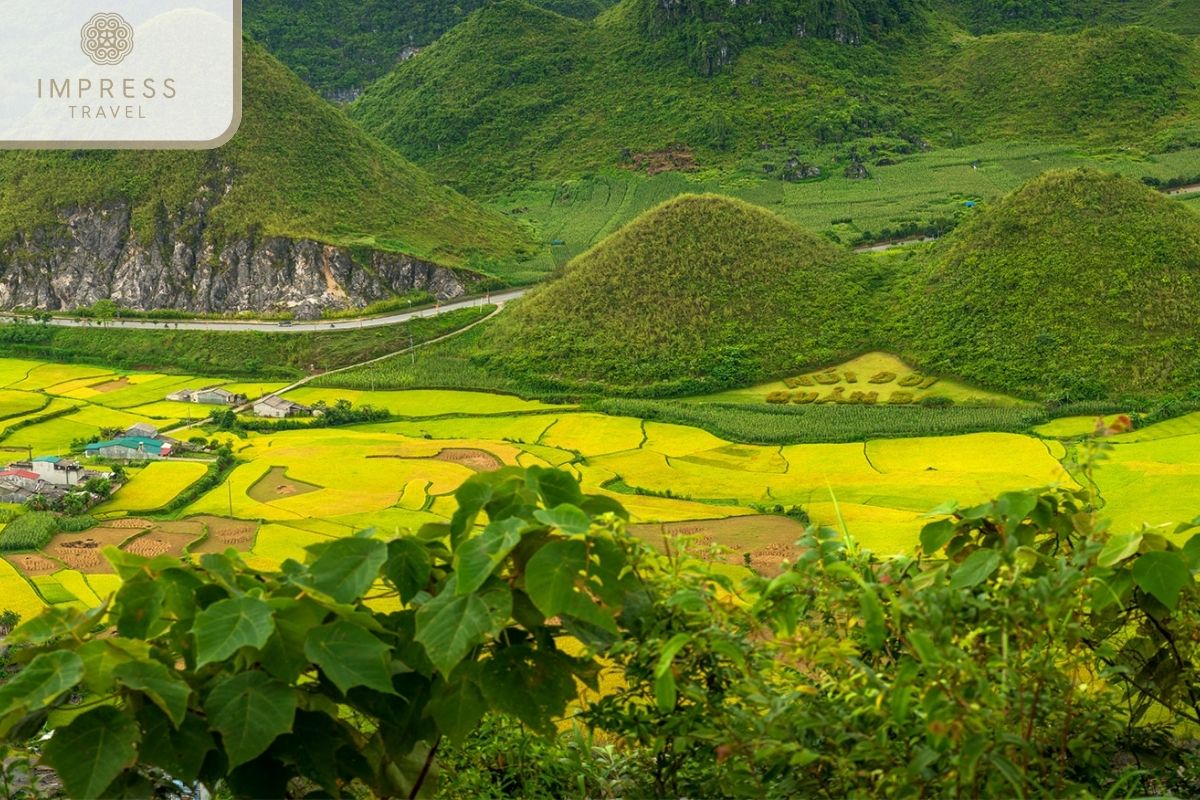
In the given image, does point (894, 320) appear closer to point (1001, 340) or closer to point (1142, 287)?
point (1001, 340)

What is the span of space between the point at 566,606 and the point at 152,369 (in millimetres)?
42512

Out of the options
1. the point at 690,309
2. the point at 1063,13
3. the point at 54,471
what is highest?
the point at 1063,13

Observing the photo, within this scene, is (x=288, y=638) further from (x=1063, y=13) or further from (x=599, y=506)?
(x=1063, y=13)

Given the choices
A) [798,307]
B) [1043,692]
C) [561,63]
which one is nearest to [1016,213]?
[798,307]

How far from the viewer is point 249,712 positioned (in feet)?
6.91

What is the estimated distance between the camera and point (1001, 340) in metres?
34.1

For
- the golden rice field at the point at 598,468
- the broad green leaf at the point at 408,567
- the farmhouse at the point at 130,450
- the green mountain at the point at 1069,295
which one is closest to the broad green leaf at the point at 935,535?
the broad green leaf at the point at 408,567

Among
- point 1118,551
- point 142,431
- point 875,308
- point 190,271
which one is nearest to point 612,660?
point 1118,551

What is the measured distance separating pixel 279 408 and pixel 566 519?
1318 inches

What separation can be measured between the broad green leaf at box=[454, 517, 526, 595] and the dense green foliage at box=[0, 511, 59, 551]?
72.5 feet

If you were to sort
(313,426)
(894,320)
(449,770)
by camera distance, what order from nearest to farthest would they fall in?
(449,770), (313,426), (894,320)

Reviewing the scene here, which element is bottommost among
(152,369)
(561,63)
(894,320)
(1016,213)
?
(152,369)

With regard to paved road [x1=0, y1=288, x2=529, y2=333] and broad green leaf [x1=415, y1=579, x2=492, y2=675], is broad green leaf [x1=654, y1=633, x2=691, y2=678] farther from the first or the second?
paved road [x1=0, y1=288, x2=529, y2=333]

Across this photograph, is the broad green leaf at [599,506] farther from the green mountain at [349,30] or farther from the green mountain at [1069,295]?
the green mountain at [349,30]
